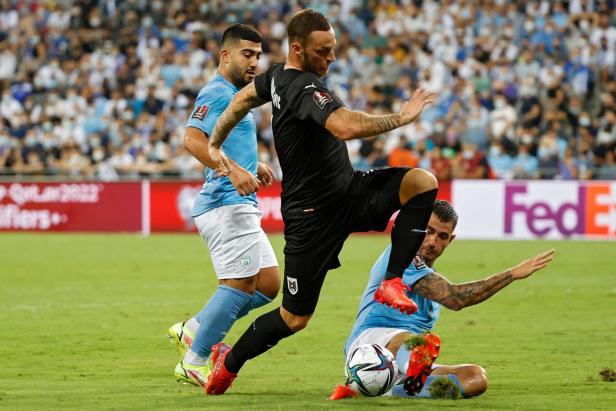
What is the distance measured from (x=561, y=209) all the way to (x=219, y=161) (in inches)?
626

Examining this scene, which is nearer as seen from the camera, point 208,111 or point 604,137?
point 208,111

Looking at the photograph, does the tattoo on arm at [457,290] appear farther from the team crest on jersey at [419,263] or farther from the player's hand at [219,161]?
the player's hand at [219,161]

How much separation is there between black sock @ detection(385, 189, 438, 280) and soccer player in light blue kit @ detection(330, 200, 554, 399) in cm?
47

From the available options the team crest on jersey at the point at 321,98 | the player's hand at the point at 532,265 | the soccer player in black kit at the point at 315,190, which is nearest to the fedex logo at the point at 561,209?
the player's hand at the point at 532,265

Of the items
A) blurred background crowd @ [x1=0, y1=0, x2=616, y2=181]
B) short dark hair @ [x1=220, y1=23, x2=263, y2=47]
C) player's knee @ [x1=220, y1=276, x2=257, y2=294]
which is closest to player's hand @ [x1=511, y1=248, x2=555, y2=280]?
player's knee @ [x1=220, y1=276, x2=257, y2=294]

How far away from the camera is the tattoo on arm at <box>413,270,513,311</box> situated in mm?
6977

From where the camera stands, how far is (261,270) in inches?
318

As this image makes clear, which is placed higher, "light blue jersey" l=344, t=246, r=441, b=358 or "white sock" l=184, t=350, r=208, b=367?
"light blue jersey" l=344, t=246, r=441, b=358

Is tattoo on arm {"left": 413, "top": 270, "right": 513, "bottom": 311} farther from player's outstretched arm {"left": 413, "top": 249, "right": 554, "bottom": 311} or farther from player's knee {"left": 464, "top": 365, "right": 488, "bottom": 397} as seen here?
player's knee {"left": 464, "top": 365, "right": 488, "bottom": 397}

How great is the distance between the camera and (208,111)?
7918mm

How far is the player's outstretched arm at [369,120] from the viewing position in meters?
6.06

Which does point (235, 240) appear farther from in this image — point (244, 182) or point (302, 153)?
point (302, 153)

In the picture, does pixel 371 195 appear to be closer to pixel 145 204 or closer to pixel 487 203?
pixel 487 203

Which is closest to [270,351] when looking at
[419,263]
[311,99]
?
[419,263]
